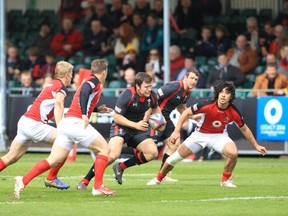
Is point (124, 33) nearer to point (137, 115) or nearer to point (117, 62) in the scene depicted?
point (117, 62)

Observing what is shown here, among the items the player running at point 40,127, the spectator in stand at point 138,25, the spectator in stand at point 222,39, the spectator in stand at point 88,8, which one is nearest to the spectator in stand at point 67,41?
the spectator in stand at point 88,8

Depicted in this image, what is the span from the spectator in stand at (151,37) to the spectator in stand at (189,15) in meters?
1.16

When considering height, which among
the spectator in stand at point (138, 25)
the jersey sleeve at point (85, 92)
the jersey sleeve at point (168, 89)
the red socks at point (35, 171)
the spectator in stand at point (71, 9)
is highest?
the spectator in stand at point (71, 9)

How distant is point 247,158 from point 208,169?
356 centimetres

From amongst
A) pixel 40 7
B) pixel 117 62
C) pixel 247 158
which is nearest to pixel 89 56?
pixel 117 62

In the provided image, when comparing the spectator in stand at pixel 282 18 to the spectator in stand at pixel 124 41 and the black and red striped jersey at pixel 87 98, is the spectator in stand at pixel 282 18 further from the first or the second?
the black and red striped jersey at pixel 87 98

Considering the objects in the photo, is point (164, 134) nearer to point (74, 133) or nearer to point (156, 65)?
point (74, 133)

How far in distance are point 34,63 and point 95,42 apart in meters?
1.79

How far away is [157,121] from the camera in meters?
17.5

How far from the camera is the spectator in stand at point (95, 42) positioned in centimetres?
3028

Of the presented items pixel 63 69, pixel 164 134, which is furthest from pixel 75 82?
pixel 63 69

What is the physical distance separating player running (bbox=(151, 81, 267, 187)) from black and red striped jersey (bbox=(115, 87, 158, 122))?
0.65m

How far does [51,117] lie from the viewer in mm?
16906

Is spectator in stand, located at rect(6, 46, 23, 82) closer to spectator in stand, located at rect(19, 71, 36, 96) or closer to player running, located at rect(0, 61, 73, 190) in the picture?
spectator in stand, located at rect(19, 71, 36, 96)
